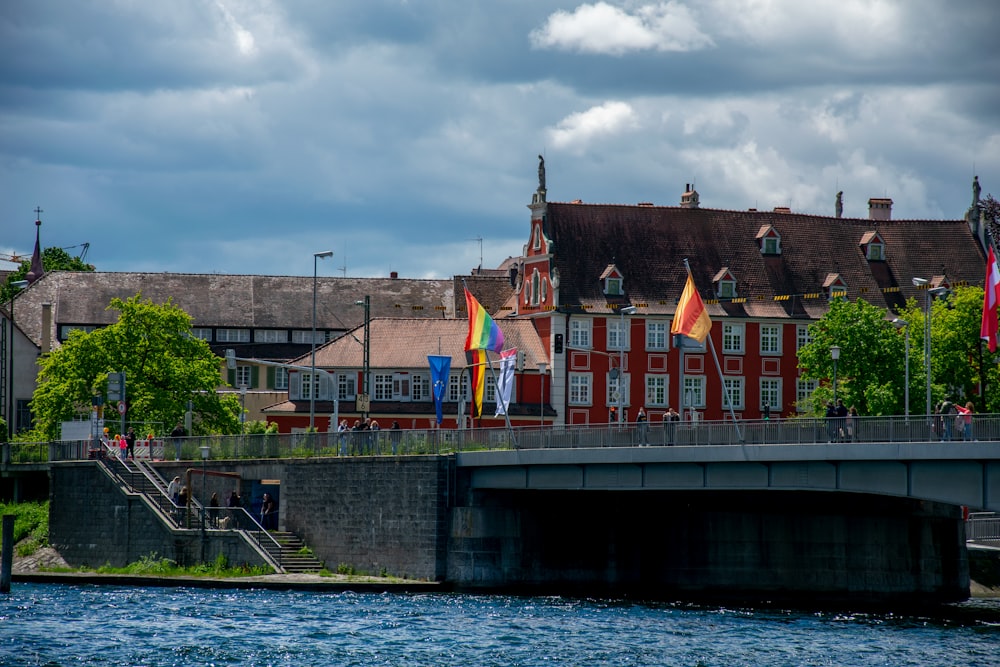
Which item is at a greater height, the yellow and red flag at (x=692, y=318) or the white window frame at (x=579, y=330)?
the white window frame at (x=579, y=330)

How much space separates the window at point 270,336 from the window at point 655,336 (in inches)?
1242

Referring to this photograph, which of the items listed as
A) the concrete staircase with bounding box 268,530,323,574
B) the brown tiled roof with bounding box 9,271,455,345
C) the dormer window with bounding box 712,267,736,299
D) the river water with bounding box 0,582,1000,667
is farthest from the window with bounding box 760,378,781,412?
the river water with bounding box 0,582,1000,667

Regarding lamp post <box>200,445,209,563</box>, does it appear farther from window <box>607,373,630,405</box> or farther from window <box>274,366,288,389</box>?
window <box>274,366,288,389</box>

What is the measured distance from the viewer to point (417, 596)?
63.7m

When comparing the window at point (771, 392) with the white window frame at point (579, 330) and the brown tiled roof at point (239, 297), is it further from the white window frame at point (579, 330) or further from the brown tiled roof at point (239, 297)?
the brown tiled roof at point (239, 297)

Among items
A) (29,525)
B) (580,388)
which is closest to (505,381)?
(29,525)

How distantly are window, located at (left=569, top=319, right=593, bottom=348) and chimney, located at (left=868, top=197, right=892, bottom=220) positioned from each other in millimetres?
24021

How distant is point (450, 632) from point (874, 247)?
216 ft

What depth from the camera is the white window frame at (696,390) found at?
357 ft

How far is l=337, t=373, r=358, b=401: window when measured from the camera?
110m

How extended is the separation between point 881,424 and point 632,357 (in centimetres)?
5407

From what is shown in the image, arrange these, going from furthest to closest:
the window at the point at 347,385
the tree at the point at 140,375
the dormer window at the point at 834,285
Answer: the dormer window at the point at 834,285 → the window at the point at 347,385 → the tree at the point at 140,375

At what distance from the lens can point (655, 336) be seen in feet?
358

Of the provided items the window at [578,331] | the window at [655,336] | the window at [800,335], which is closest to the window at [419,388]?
the window at [578,331]
